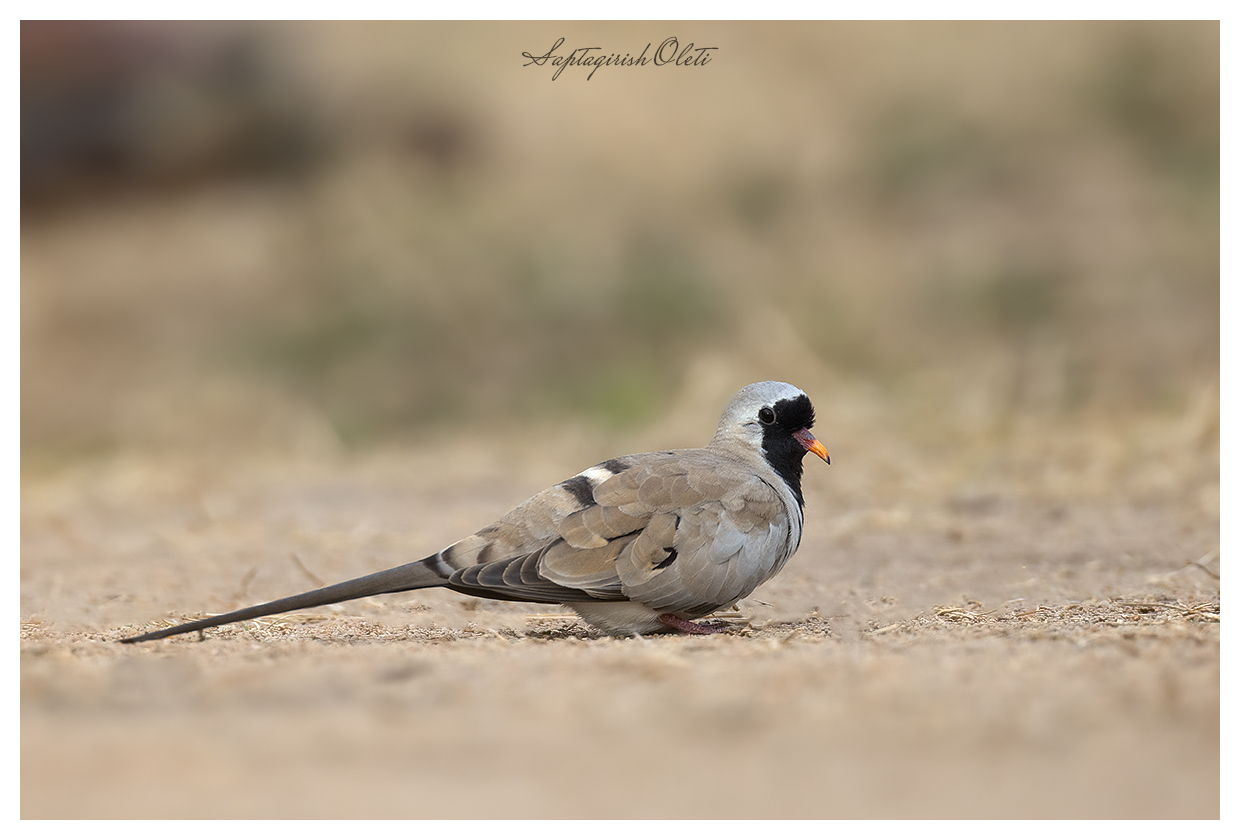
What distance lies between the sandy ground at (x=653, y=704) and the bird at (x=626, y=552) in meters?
0.16

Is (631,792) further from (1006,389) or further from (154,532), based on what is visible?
(1006,389)

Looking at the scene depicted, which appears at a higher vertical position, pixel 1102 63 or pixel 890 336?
pixel 1102 63

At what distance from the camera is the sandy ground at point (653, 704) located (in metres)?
2.45

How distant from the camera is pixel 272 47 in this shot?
1387 cm

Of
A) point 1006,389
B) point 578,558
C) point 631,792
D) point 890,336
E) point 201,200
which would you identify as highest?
point 201,200

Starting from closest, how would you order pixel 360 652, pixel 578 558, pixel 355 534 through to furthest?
pixel 360 652 < pixel 578 558 < pixel 355 534

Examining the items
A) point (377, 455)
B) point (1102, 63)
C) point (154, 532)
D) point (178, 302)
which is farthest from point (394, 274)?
point (1102, 63)

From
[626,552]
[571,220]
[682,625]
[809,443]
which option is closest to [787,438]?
[809,443]

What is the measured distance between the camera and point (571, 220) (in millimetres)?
13234

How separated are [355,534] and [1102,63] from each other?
1073 centimetres

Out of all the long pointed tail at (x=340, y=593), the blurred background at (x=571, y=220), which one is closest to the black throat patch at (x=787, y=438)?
the long pointed tail at (x=340, y=593)

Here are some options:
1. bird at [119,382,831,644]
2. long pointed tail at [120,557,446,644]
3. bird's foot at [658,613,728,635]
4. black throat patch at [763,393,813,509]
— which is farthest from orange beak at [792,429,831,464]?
long pointed tail at [120,557,446,644]

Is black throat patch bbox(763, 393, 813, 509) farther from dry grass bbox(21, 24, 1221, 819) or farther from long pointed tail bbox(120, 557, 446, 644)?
long pointed tail bbox(120, 557, 446, 644)

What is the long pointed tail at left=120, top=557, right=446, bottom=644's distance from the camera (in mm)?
3910
